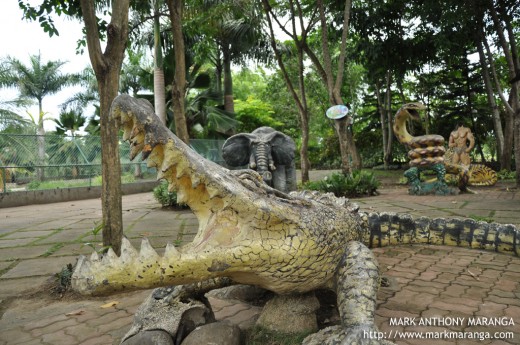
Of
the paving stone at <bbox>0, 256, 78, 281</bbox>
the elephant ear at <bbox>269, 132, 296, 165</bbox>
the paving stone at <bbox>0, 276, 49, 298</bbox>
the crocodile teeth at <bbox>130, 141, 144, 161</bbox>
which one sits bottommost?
the paving stone at <bbox>0, 276, 49, 298</bbox>

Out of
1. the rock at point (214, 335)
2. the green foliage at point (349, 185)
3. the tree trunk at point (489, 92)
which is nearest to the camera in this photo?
the rock at point (214, 335)

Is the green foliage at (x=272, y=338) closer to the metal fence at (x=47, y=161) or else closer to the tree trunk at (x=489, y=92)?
the metal fence at (x=47, y=161)

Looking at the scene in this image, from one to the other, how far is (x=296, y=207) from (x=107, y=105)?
2.30 metres

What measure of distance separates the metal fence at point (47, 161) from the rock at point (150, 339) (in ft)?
29.7

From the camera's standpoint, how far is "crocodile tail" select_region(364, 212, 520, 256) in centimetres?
259


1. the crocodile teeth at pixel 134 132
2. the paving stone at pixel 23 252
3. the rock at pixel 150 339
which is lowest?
the paving stone at pixel 23 252

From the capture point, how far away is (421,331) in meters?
1.85

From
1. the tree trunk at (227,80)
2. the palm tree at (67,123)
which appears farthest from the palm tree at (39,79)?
the tree trunk at (227,80)

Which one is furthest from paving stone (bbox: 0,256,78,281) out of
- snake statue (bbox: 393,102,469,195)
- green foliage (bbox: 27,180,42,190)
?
green foliage (bbox: 27,180,42,190)

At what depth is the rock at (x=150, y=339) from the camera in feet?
5.41

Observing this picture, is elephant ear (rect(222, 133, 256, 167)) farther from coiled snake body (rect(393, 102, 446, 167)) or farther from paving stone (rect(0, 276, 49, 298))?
coiled snake body (rect(393, 102, 446, 167))

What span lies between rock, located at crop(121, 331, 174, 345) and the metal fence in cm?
904

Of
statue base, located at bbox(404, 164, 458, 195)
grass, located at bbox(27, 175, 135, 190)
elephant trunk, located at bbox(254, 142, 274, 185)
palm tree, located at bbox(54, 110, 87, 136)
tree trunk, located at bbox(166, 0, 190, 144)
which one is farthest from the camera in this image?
palm tree, located at bbox(54, 110, 87, 136)

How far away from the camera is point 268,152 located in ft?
18.9
